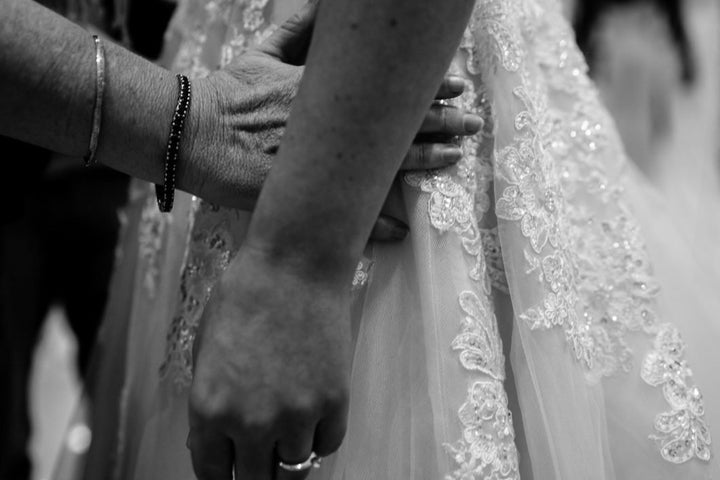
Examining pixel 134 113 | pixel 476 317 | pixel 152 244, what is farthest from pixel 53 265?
pixel 476 317

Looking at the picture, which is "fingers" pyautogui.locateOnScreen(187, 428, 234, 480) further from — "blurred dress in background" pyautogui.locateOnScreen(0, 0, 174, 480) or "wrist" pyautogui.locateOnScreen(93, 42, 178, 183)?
"blurred dress in background" pyautogui.locateOnScreen(0, 0, 174, 480)

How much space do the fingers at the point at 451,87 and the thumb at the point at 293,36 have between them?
0.13 meters

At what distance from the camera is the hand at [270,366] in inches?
20.5

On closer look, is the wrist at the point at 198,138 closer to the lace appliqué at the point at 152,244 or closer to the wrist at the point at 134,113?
the wrist at the point at 134,113

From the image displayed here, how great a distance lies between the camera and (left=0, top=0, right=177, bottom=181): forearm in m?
0.55

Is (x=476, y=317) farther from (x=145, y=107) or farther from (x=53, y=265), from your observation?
(x=53, y=265)

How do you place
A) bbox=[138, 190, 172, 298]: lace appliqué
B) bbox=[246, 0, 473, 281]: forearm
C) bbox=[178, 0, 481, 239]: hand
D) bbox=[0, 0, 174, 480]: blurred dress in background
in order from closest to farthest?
bbox=[246, 0, 473, 281]: forearm, bbox=[178, 0, 481, 239]: hand, bbox=[138, 190, 172, 298]: lace appliqué, bbox=[0, 0, 174, 480]: blurred dress in background

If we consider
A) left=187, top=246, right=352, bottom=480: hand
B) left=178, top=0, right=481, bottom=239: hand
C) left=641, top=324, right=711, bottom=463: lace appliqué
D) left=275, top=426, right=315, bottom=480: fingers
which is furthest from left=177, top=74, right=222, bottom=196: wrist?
left=641, top=324, right=711, bottom=463: lace appliqué

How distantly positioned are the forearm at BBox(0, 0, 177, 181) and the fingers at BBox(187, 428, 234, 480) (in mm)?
210

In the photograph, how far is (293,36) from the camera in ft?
2.15

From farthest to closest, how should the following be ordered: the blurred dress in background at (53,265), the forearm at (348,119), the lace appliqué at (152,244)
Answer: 1. the blurred dress in background at (53,265)
2. the lace appliqué at (152,244)
3. the forearm at (348,119)

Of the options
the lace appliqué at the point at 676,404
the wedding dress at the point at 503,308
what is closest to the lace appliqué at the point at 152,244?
the wedding dress at the point at 503,308

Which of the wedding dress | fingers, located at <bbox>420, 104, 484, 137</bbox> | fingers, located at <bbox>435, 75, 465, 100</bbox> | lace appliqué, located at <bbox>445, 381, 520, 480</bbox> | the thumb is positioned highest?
the thumb

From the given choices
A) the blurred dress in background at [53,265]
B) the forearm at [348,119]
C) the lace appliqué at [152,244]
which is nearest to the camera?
the forearm at [348,119]
